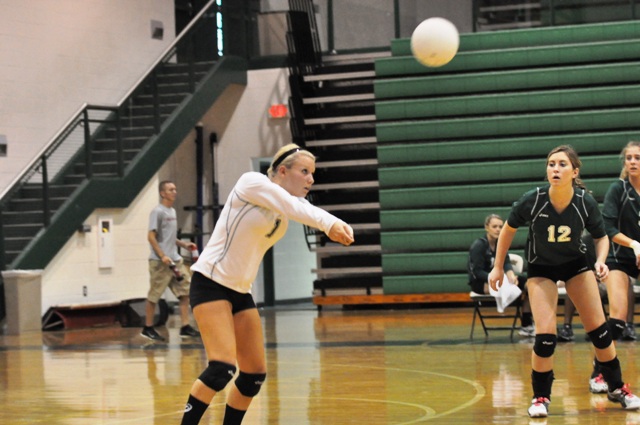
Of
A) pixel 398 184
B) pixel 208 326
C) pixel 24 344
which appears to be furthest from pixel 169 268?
pixel 208 326

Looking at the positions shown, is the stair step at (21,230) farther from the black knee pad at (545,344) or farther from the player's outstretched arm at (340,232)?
the player's outstretched arm at (340,232)

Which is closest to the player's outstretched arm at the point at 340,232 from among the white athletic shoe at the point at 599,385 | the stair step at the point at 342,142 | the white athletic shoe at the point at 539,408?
the white athletic shoe at the point at 539,408

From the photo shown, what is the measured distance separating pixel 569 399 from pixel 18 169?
11.7m

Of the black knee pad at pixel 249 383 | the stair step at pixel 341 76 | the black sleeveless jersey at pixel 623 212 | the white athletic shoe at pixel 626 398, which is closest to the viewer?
the black knee pad at pixel 249 383

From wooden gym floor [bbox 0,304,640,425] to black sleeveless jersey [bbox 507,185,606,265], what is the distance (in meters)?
1.04

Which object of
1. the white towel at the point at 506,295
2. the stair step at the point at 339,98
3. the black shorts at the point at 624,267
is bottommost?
the white towel at the point at 506,295

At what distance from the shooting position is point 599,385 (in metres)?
7.85

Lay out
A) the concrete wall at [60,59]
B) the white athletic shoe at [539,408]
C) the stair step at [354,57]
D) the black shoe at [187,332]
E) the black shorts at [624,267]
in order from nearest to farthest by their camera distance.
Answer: the white athletic shoe at [539,408], the black shorts at [624,267], the black shoe at [187,332], the concrete wall at [60,59], the stair step at [354,57]

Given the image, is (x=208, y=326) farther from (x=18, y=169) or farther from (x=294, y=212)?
(x=18, y=169)

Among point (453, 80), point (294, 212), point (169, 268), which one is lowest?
point (169, 268)

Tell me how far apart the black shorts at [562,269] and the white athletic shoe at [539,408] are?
30.3 inches

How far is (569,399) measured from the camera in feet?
25.2

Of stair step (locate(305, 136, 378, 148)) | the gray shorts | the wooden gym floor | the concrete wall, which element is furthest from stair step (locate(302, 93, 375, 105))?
the gray shorts

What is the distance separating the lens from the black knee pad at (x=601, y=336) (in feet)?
23.2
